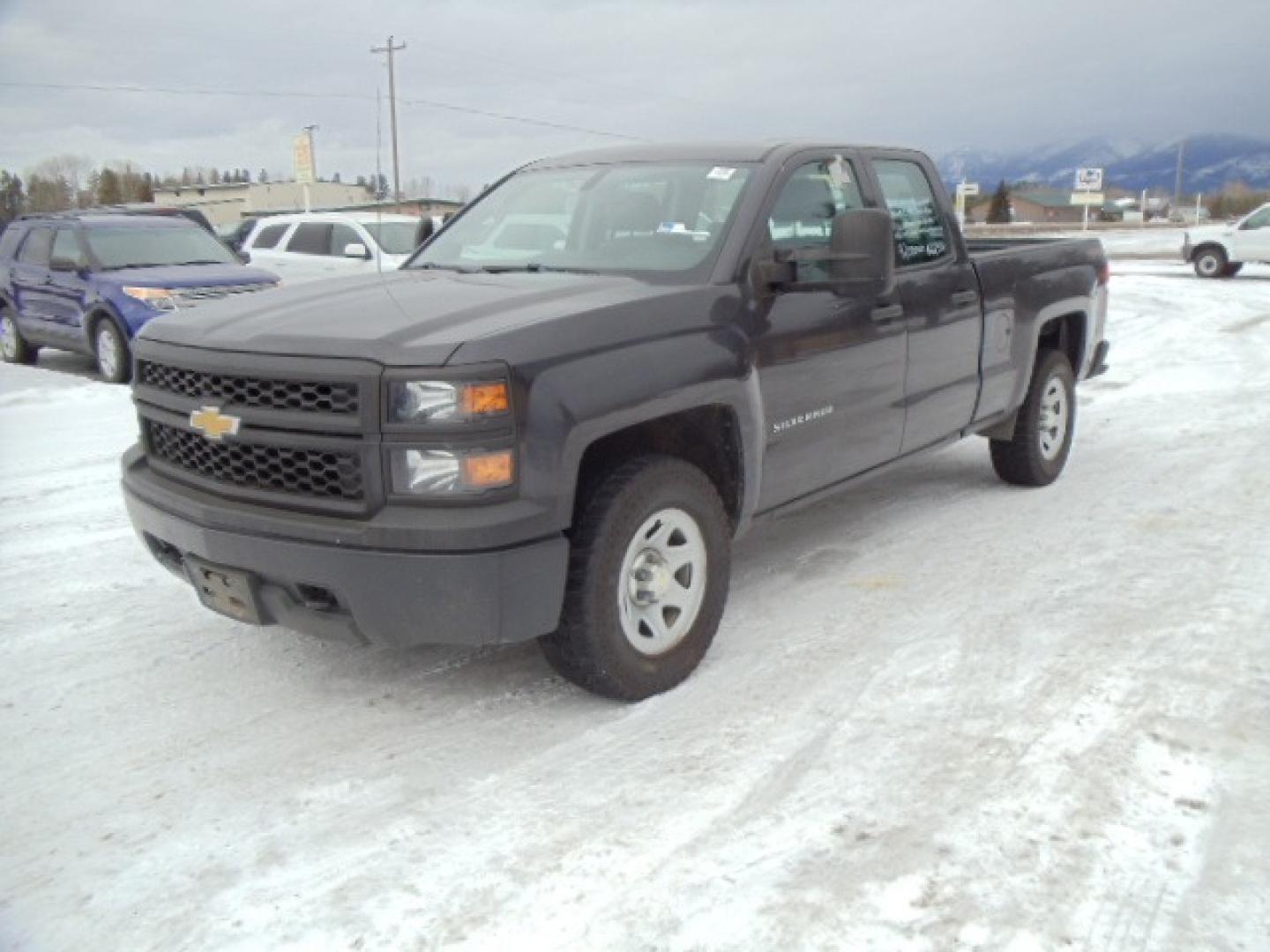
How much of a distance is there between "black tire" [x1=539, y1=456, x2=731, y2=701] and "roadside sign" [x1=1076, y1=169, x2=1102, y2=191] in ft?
148

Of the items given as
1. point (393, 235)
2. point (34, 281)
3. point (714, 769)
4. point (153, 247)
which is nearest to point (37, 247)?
point (34, 281)

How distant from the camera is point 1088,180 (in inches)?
1732

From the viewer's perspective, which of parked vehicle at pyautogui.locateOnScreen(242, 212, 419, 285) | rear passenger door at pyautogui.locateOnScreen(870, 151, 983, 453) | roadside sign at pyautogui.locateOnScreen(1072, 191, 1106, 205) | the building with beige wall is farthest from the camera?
the building with beige wall

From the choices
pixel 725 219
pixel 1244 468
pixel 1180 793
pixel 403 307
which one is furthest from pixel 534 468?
pixel 1244 468

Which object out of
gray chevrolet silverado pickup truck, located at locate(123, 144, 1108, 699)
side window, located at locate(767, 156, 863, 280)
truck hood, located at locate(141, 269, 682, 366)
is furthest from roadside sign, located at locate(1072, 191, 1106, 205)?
truck hood, located at locate(141, 269, 682, 366)

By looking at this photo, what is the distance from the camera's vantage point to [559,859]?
2734mm

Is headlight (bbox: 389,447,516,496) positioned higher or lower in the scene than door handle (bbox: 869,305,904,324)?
lower

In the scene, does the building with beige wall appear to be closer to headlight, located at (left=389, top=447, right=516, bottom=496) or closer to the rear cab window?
the rear cab window

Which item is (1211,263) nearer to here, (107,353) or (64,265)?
(107,353)

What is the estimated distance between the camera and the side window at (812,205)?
164 inches

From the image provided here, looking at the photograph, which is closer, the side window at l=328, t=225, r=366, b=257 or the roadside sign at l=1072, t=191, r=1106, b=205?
the side window at l=328, t=225, r=366, b=257

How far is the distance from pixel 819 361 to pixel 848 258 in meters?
0.46

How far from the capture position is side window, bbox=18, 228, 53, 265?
12023 millimetres

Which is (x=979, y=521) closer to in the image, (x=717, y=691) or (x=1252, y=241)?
(x=717, y=691)
